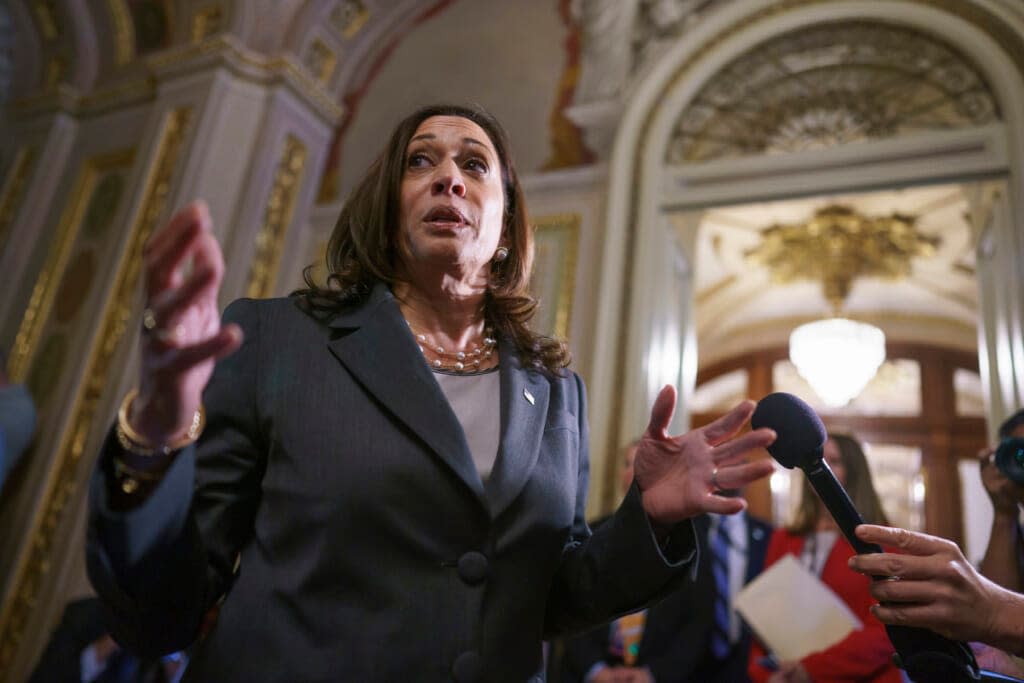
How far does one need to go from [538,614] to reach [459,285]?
0.48 m

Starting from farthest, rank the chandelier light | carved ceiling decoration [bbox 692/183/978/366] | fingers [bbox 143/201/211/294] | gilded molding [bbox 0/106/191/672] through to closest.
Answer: carved ceiling decoration [bbox 692/183/978/366]
the chandelier light
gilded molding [bbox 0/106/191/672]
fingers [bbox 143/201/211/294]

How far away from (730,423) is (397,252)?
0.57m

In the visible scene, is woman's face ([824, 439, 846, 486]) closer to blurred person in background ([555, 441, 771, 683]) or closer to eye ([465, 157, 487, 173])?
blurred person in background ([555, 441, 771, 683])

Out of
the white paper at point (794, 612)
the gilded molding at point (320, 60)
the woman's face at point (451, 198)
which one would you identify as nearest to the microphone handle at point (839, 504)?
the woman's face at point (451, 198)

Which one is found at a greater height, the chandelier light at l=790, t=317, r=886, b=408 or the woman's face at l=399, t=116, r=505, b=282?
the chandelier light at l=790, t=317, r=886, b=408

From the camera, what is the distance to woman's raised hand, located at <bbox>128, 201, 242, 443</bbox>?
2.05 ft

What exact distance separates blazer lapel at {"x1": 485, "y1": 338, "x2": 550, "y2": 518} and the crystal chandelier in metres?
4.99

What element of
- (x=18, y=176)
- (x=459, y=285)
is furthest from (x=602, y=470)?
(x=18, y=176)

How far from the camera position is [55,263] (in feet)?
15.4

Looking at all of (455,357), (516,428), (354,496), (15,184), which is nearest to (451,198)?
(455,357)

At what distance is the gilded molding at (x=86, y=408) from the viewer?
149 inches

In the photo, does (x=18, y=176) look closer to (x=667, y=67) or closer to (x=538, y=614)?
(x=667, y=67)

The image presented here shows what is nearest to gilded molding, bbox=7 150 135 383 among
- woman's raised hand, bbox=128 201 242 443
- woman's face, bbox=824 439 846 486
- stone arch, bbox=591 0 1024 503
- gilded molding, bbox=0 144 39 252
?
gilded molding, bbox=0 144 39 252

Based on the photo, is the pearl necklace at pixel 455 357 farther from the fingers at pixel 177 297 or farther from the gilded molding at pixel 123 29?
the gilded molding at pixel 123 29
